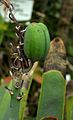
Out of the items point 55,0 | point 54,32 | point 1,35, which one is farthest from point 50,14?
point 1,35

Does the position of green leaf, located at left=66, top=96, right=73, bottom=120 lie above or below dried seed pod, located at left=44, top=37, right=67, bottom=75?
below

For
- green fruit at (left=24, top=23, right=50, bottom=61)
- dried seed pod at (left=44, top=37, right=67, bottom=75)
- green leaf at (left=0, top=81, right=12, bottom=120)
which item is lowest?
green leaf at (left=0, top=81, right=12, bottom=120)

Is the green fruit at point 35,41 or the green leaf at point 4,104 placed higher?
the green fruit at point 35,41

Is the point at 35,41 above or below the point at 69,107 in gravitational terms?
above
